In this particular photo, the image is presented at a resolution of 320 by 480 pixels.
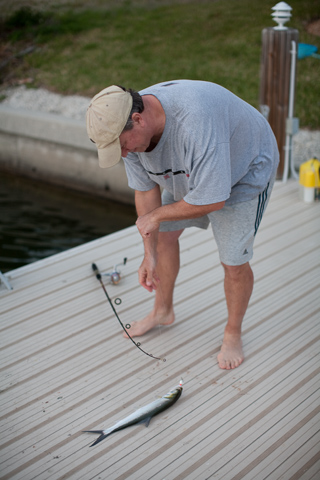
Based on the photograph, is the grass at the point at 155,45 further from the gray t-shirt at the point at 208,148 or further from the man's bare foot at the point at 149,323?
the gray t-shirt at the point at 208,148

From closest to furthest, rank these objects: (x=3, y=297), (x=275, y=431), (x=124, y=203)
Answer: (x=275, y=431) → (x=3, y=297) → (x=124, y=203)

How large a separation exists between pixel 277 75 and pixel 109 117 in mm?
2901

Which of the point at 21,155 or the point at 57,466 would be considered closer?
the point at 57,466

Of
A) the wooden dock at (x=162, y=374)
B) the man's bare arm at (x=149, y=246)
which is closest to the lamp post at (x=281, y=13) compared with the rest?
the wooden dock at (x=162, y=374)

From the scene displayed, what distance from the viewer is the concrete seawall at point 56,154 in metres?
6.05

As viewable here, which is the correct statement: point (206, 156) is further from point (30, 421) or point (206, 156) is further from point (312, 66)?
point (312, 66)

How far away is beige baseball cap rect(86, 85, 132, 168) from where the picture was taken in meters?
1.84

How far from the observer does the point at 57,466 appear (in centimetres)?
199

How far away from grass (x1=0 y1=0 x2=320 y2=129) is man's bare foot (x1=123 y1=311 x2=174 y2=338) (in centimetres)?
435

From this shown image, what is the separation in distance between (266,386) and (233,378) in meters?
0.15

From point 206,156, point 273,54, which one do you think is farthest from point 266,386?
point 273,54

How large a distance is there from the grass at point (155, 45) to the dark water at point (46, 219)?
240 centimetres

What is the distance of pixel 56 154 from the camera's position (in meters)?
6.46

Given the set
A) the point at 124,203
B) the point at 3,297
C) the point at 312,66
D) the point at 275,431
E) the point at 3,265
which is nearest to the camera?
the point at 275,431
